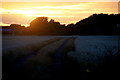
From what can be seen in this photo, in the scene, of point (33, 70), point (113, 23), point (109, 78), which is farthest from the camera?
point (113, 23)

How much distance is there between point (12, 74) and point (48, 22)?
144 m

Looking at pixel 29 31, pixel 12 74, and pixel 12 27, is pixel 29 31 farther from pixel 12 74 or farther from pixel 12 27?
pixel 12 74

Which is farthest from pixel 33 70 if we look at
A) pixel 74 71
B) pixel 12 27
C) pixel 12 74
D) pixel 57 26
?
pixel 57 26

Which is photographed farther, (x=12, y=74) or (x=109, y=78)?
(x=12, y=74)

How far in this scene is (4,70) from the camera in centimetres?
1184

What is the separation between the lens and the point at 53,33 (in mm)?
137500

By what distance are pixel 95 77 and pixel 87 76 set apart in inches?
14.6

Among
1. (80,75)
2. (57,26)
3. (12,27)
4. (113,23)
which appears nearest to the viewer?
(80,75)

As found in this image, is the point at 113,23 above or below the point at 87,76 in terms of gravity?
above

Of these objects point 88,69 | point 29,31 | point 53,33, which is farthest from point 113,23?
point 88,69

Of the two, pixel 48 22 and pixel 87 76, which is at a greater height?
pixel 48 22

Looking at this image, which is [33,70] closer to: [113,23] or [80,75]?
[80,75]

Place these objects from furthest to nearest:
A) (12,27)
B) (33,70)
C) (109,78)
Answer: (12,27), (33,70), (109,78)

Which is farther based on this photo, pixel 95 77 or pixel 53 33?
pixel 53 33
